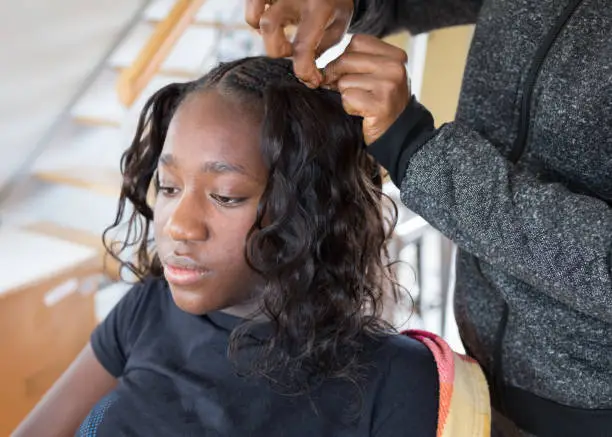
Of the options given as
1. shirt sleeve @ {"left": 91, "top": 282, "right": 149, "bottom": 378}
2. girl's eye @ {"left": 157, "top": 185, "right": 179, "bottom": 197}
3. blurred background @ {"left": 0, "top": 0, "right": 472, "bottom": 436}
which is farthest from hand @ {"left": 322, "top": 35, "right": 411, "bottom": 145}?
blurred background @ {"left": 0, "top": 0, "right": 472, "bottom": 436}

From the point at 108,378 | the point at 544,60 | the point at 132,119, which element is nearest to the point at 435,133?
the point at 544,60

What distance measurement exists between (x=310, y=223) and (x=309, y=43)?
0.79ft

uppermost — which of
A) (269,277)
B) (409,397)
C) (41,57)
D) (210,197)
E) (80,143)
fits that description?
(210,197)

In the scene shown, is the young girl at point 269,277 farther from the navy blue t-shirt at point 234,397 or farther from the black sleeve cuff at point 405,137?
the black sleeve cuff at point 405,137

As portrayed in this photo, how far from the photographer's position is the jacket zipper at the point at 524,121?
2.32ft

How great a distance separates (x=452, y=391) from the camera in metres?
0.80

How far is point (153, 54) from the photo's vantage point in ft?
7.72

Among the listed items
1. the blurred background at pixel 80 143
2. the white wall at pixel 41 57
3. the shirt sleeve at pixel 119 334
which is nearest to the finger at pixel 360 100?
the shirt sleeve at pixel 119 334

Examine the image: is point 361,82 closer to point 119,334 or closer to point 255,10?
point 255,10

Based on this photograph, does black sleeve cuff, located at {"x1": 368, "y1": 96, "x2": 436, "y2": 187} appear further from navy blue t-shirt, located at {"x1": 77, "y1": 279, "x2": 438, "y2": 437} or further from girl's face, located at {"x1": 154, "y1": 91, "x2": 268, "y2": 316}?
navy blue t-shirt, located at {"x1": 77, "y1": 279, "x2": 438, "y2": 437}

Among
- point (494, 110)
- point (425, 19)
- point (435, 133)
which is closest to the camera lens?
point (435, 133)

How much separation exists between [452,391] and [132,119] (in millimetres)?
2060

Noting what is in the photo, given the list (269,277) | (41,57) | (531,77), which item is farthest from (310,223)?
(41,57)

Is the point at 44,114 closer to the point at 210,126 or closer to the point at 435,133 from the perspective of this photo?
the point at 210,126
